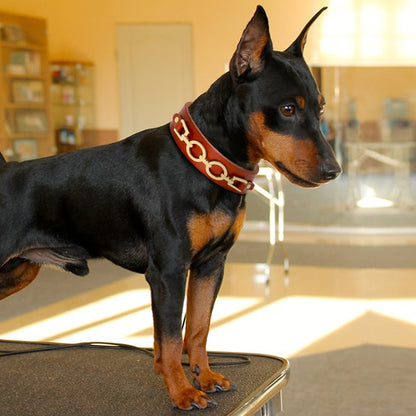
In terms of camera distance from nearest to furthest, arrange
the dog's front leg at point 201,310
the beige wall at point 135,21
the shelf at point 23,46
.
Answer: the dog's front leg at point 201,310 < the beige wall at point 135,21 < the shelf at point 23,46

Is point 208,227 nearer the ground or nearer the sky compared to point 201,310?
nearer the sky

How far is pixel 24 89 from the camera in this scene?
8.10 metres

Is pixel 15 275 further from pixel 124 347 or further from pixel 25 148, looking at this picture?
pixel 25 148

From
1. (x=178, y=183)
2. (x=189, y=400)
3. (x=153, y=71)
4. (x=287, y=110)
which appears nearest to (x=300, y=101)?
(x=287, y=110)

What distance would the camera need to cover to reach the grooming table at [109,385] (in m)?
1.72

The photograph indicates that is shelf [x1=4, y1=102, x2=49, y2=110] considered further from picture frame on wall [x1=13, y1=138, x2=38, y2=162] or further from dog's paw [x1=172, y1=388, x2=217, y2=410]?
dog's paw [x1=172, y1=388, x2=217, y2=410]

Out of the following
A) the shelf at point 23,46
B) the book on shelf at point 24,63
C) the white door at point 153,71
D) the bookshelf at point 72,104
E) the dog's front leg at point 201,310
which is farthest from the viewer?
the bookshelf at point 72,104

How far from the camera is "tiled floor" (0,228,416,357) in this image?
4.00 m

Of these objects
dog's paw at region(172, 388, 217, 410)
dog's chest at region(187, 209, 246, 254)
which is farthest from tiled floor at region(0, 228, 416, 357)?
dog's chest at region(187, 209, 246, 254)

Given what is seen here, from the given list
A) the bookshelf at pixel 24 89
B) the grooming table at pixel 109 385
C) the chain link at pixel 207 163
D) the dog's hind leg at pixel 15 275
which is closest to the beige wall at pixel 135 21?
the bookshelf at pixel 24 89

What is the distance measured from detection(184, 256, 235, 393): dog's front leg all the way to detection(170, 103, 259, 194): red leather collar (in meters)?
0.24

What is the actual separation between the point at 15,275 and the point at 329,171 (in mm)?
878

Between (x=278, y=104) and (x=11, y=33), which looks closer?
(x=278, y=104)

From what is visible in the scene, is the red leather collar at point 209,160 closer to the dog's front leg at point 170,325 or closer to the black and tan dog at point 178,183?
the black and tan dog at point 178,183
